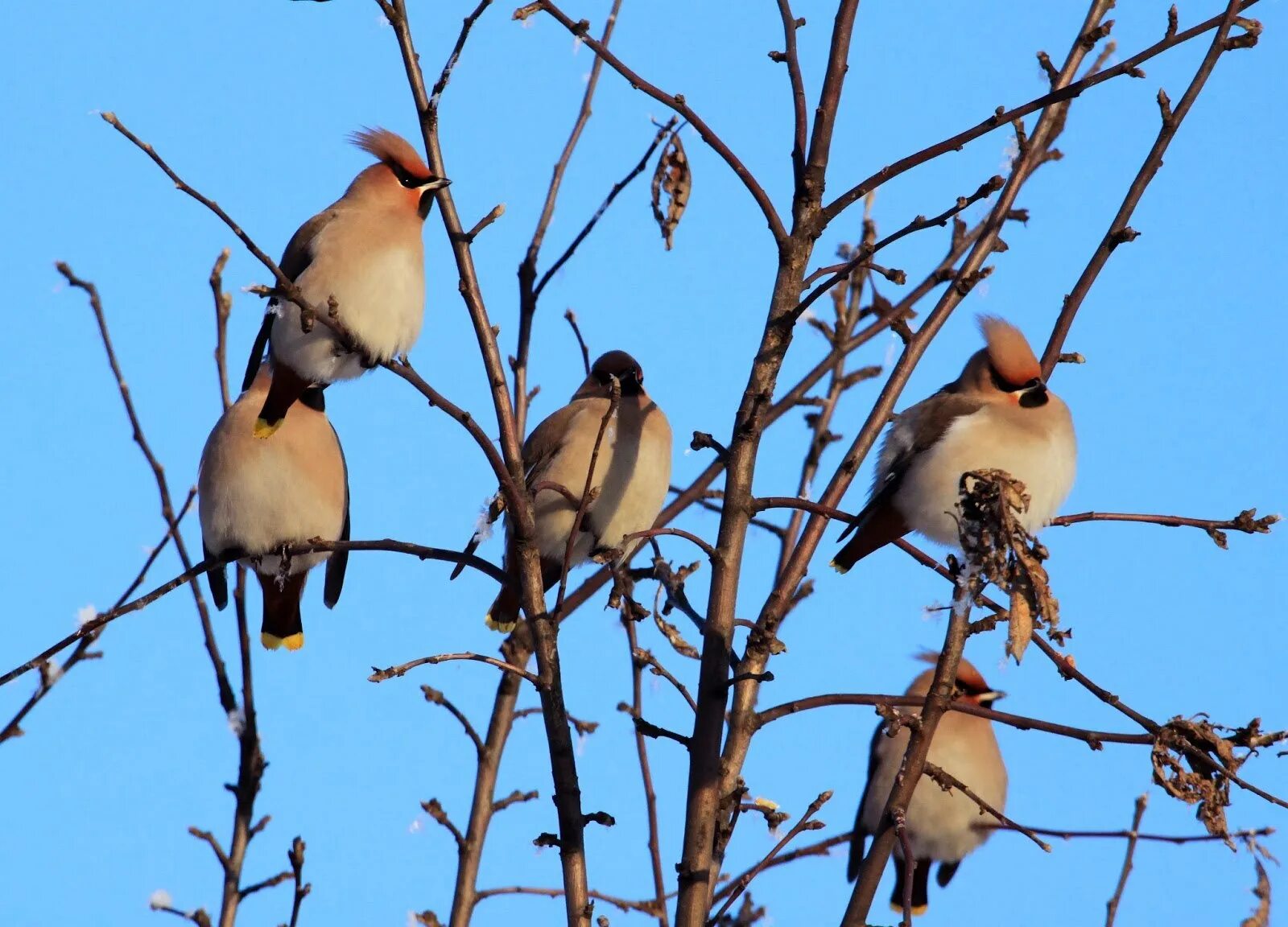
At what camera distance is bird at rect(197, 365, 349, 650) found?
16.0 feet

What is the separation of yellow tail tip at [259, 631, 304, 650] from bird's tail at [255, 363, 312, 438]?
94 cm

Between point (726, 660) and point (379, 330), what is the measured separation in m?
1.70

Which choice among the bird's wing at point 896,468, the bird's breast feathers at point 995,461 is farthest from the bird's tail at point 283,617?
the bird's breast feathers at point 995,461

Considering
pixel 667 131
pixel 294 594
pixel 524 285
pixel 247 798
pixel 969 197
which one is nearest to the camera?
pixel 969 197

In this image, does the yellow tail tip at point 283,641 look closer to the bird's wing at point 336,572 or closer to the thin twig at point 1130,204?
the bird's wing at point 336,572

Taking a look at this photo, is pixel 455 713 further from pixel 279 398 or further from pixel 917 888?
pixel 917 888

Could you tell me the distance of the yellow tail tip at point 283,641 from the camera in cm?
534

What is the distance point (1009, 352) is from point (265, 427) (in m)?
2.15

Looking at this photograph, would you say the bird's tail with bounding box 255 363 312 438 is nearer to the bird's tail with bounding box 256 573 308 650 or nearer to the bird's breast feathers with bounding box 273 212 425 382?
the bird's breast feathers with bounding box 273 212 425 382

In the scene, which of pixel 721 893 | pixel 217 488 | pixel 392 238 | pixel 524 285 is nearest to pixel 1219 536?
pixel 721 893

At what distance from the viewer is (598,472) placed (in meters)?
4.62

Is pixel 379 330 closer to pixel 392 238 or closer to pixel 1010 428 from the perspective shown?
pixel 392 238

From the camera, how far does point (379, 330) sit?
13.7 feet

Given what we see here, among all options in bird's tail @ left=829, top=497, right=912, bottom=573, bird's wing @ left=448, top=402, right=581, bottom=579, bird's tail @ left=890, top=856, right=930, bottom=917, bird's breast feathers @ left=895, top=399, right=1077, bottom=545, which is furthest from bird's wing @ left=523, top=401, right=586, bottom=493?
bird's tail @ left=890, top=856, right=930, bottom=917
